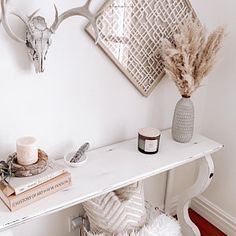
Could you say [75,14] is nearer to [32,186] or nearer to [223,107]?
[32,186]

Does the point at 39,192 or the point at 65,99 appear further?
the point at 65,99

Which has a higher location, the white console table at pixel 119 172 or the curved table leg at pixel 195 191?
the white console table at pixel 119 172

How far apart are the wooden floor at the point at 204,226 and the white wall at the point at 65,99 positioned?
33.8 inches

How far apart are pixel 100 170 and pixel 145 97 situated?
1.66 feet

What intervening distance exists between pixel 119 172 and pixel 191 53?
658 mm

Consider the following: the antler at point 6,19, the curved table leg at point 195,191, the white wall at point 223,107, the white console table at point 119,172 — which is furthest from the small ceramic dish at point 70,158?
the white wall at point 223,107

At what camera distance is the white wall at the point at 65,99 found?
1.27m

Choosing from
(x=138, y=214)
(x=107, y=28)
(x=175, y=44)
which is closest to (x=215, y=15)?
(x=175, y=44)

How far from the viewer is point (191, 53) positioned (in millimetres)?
1513

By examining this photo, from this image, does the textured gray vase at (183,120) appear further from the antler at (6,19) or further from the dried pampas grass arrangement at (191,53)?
the antler at (6,19)

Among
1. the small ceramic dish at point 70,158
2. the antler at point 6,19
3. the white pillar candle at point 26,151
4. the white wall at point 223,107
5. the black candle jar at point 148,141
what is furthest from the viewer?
the white wall at point 223,107

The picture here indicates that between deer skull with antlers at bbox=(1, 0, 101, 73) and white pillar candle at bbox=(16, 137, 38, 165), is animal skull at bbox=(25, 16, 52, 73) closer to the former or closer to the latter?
deer skull with antlers at bbox=(1, 0, 101, 73)

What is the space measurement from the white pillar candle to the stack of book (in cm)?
7

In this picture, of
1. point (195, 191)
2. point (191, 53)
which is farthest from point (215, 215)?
point (191, 53)
